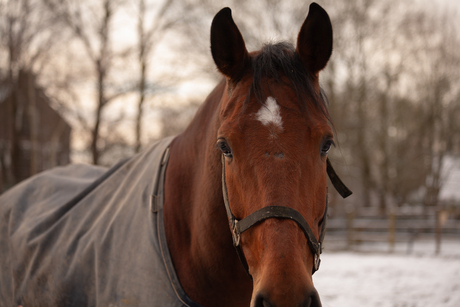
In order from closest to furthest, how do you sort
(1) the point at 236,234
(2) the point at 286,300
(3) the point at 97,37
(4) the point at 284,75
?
1. (2) the point at 286,300
2. (1) the point at 236,234
3. (4) the point at 284,75
4. (3) the point at 97,37

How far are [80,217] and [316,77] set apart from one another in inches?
74.4

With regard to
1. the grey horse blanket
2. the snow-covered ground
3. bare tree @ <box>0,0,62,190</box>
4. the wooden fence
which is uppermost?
bare tree @ <box>0,0,62,190</box>

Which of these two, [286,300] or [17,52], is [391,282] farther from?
[17,52]

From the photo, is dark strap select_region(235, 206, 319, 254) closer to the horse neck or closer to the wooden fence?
the horse neck

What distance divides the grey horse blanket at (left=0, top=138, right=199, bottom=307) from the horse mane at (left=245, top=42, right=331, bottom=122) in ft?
2.92

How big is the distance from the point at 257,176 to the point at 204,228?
0.54m

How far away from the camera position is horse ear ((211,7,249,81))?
1663 millimetres

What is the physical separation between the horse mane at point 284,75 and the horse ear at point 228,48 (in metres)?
0.08

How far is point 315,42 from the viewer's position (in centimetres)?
169

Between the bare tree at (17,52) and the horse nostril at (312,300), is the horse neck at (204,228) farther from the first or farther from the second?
the bare tree at (17,52)

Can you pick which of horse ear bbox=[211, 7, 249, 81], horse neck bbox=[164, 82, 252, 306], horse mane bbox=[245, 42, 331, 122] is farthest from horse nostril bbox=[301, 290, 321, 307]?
horse ear bbox=[211, 7, 249, 81]

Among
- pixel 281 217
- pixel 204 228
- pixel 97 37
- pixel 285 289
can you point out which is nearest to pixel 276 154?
pixel 281 217

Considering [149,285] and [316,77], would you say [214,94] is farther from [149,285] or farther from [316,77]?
[149,285]

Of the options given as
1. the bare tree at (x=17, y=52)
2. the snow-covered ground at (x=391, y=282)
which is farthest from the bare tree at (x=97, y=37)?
the snow-covered ground at (x=391, y=282)
